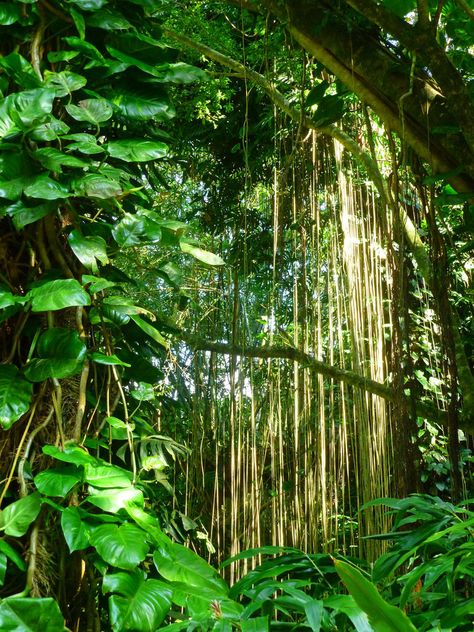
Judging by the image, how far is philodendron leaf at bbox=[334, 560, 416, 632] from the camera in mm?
544

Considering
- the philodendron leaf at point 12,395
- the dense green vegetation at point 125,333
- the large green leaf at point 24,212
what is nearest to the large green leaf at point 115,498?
the dense green vegetation at point 125,333

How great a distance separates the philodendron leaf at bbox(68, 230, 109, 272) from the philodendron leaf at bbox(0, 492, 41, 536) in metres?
0.33

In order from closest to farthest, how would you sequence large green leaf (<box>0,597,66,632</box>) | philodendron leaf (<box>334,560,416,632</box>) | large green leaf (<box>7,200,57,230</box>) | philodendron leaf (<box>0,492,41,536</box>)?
philodendron leaf (<box>334,560,416,632</box>) < large green leaf (<box>0,597,66,632</box>) < philodendron leaf (<box>0,492,41,536</box>) < large green leaf (<box>7,200,57,230</box>)

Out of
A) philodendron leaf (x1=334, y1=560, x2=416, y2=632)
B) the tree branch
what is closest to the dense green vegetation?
philodendron leaf (x1=334, y1=560, x2=416, y2=632)

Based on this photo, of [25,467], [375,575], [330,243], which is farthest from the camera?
[330,243]

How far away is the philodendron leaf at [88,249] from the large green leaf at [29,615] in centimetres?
45

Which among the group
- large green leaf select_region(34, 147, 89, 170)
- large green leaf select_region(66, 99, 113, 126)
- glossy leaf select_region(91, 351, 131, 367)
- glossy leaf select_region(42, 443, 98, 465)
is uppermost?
large green leaf select_region(66, 99, 113, 126)

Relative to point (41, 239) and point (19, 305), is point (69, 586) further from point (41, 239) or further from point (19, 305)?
point (41, 239)

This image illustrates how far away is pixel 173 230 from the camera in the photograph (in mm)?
1108

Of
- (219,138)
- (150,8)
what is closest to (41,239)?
(150,8)

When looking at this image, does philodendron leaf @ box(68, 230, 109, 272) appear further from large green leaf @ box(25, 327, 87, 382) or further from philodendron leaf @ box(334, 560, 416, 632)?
philodendron leaf @ box(334, 560, 416, 632)

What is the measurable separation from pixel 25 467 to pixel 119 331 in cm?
26

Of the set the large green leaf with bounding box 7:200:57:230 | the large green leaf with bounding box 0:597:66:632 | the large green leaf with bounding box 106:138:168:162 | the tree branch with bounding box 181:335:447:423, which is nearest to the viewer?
the large green leaf with bounding box 0:597:66:632

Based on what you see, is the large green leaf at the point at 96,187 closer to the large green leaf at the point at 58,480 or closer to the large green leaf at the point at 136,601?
the large green leaf at the point at 58,480
